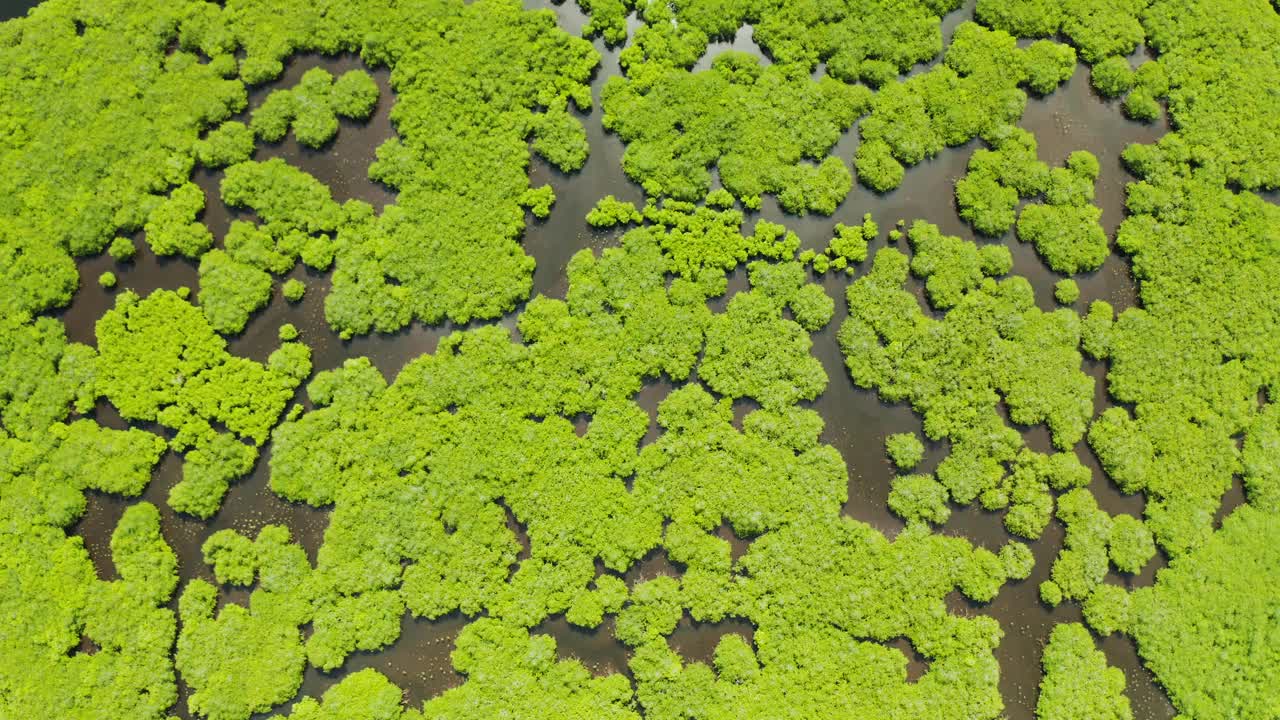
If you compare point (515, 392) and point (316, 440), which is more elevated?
point (515, 392)

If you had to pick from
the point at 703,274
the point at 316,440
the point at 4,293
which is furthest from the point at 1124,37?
the point at 4,293

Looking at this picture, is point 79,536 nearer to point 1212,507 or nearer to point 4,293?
point 4,293

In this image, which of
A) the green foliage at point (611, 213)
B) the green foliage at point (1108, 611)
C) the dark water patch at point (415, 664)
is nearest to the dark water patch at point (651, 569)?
the dark water patch at point (415, 664)

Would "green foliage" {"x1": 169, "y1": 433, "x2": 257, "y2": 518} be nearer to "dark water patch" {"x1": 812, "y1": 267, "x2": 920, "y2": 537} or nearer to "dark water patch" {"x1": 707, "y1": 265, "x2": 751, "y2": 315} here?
"dark water patch" {"x1": 707, "y1": 265, "x2": 751, "y2": 315}

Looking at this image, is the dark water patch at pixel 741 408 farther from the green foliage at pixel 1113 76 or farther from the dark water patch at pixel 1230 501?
the green foliage at pixel 1113 76

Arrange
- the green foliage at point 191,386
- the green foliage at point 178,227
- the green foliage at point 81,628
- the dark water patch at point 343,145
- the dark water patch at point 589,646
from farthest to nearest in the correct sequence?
the dark water patch at point 343,145 → the green foliage at point 178,227 → the dark water patch at point 589,646 → the green foliage at point 191,386 → the green foliage at point 81,628

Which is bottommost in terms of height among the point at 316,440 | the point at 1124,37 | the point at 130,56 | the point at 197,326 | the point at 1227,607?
the point at 1227,607
